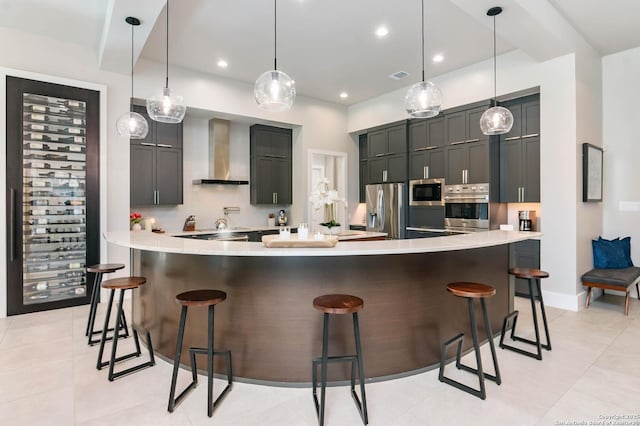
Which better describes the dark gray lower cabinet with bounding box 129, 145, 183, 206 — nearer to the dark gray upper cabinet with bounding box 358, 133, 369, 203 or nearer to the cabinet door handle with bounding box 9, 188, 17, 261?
the cabinet door handle with bounding box 9, 188, 17, 261

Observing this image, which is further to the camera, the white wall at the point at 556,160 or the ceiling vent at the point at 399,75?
the ceiling vent at the point at 399,75

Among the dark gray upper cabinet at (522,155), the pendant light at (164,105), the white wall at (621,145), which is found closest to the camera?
the pendant light at (164,105)

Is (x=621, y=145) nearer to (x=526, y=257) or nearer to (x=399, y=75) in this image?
(x=526, y=257)

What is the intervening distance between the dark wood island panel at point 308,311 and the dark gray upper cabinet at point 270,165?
12.6ft

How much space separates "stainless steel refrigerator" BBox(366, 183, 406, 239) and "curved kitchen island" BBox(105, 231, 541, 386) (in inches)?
136

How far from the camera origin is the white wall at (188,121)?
4.10m

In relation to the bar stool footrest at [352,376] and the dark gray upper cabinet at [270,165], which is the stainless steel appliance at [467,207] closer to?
the dark gray upper cabinet at [270,165]

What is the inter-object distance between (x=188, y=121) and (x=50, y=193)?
2423mm

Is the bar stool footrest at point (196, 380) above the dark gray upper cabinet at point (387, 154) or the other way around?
the other way around

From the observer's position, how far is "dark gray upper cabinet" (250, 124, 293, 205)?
6.41m

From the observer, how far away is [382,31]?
412 centimetres

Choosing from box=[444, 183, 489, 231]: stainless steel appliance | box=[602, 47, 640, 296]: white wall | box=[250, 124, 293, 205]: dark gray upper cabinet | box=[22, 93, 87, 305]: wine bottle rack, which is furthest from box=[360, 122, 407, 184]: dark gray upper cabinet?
box=[22, 93, 87, 305]: wine bottle rack

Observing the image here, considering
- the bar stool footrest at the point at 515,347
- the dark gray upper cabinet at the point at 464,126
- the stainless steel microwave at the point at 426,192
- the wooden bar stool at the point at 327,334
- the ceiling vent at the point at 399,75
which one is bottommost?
the bar stool footrest at the point at 515,347

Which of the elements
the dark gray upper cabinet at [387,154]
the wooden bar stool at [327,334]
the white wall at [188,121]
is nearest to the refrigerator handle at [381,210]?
the dark gray upper cabinet at [387,154]
